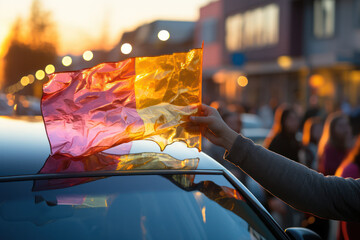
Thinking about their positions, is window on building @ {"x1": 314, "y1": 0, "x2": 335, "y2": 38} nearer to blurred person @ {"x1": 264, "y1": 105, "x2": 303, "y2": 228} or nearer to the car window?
blurred person @ {"x1": 264, "y1": 105, "x2": 303, "y2": 228}

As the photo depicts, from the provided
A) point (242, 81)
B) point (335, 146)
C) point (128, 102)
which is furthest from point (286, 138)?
point (242, 81)

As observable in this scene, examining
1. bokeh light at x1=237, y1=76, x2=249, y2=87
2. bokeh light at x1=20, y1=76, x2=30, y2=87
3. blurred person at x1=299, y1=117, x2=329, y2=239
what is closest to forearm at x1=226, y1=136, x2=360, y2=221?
blurred person at x1=299, y1=117, x2=329, y2=239

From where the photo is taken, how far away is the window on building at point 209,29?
1549 inches

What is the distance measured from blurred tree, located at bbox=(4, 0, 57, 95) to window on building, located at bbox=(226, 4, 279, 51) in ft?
104

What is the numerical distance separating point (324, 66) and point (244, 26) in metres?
10.4

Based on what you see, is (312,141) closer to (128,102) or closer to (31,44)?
(128,102)

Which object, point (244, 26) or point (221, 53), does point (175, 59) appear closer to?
point (244, 26)

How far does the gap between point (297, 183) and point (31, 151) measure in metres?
1.28

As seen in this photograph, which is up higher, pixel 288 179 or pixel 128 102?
pixel 128 102

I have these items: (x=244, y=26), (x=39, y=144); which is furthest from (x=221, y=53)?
(x=39, y=144)

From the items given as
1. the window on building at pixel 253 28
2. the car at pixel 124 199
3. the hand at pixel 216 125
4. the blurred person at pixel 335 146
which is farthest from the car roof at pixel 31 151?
the window on building at pixel 253 28

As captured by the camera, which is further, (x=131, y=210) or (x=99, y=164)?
(x=99, y=164)

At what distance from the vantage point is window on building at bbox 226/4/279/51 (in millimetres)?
30359

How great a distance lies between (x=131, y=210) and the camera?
7.77 ft
